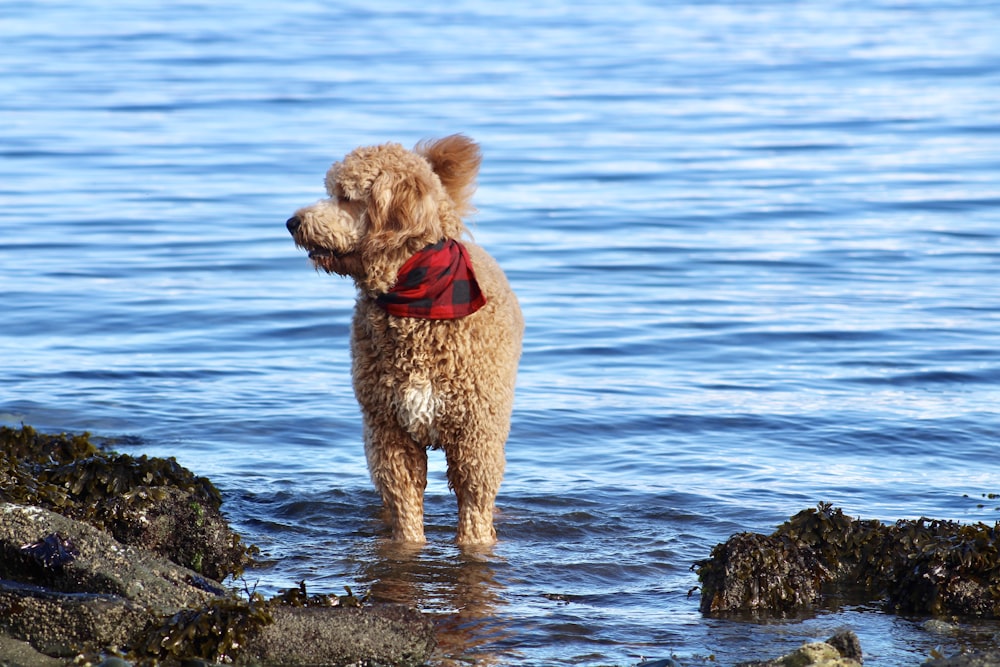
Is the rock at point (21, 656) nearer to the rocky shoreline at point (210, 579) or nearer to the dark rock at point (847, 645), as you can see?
the rocky shoreline at point (210, 579)

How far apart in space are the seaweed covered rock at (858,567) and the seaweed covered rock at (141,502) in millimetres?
2199

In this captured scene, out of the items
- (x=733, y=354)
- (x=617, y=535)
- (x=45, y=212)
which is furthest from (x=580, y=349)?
(x=45, y=212)

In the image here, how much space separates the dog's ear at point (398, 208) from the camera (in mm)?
6074

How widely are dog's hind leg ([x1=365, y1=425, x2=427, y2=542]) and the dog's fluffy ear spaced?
3.72 feet

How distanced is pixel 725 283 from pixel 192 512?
→ 8.30 m

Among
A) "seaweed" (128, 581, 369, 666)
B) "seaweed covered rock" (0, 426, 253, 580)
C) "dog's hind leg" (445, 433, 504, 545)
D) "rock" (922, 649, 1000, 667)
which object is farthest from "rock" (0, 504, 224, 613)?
"rock" (922, 649, 1000, 667)

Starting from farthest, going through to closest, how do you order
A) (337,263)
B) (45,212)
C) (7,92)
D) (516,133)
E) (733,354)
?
(7,92) → (516,133) → (45,212) → (733,354) → (337,263)

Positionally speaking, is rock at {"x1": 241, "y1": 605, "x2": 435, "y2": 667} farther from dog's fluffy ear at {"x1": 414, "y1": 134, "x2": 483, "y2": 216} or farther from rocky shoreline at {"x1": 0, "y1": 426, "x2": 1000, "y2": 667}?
dog's fluffy ear at {"x1": 414, "y1": 134, "x2": 483, "y2": 216}

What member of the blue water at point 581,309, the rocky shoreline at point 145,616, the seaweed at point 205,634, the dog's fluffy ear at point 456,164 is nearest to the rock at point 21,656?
the rocky shoreline at point 145,616

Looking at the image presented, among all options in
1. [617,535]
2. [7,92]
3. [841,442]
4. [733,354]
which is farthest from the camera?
[7,92]

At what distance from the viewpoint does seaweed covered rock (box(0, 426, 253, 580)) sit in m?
6.08

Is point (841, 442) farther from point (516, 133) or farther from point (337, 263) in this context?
point (516, 133)

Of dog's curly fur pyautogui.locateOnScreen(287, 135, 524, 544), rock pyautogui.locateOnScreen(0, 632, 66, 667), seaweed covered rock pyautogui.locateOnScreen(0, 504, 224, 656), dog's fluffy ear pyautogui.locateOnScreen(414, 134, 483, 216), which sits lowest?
rock pyautogui.locateOnScreen(0, 632, 66, 667)

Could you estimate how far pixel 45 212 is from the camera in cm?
1661
